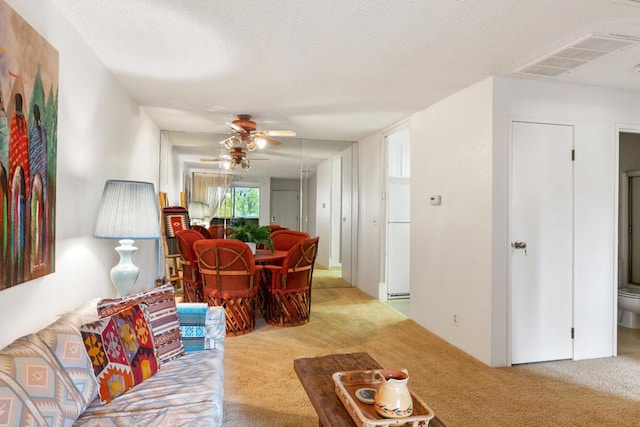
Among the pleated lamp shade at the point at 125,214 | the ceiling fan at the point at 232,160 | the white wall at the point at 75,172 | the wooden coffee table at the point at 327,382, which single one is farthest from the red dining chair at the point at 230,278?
the ceiling fan at the point at 232,160

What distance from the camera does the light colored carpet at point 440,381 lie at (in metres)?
2.38

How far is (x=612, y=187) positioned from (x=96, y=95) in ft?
14.8

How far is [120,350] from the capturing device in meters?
1.83

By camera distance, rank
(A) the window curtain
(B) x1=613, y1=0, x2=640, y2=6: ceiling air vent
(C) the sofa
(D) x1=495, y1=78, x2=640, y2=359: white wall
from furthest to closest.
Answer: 1. (A) the window curtain
2. (D) x1=495, y1=78, x2=640, y2=359: white wall
3. (B) x1=613, y1=0, x2=640, y2=6: ceiling air vent
4. (C) the sofa

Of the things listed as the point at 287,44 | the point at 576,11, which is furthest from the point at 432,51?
the point at 287,44

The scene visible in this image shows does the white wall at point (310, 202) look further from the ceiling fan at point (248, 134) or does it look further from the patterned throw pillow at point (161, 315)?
the patterned throw pillow at point (161, 315)

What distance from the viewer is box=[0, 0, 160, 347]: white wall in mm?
1936

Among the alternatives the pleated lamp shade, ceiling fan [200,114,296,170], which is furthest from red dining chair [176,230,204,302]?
the pleated lamp shade

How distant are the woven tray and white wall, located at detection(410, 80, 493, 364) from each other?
6.27ft

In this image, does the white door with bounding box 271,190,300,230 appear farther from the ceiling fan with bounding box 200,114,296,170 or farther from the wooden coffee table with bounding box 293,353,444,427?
the wooden coffee table with bounding box 293,353,444,427

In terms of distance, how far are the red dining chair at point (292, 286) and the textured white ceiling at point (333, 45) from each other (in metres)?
1.66

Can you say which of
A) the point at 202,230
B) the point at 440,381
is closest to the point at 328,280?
the point at 202,230

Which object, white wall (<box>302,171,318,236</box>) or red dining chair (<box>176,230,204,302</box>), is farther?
white wall (<box>302,171,318,236</box>)

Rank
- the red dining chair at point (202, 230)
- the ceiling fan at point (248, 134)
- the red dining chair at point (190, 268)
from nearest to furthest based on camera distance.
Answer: the red dining chair at point (190, 268)
the ceiling fan at point (248, 134)
the red dining chair at point (202, 230)
